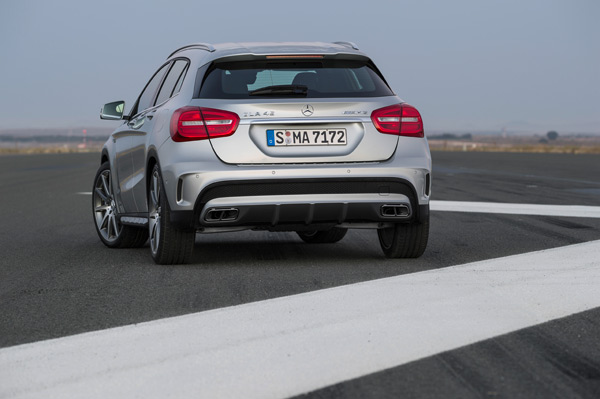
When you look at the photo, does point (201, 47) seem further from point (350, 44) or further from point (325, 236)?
point (325, 236)

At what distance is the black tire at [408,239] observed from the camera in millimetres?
8102

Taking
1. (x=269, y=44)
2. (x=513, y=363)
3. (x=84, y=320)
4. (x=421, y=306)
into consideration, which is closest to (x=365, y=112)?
(x=269, y=44)

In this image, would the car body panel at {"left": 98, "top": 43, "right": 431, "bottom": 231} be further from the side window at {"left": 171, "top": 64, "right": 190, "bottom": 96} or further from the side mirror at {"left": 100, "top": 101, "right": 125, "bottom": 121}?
the side mirror at {"left": 100, "top": 101, "right": 125, "bottom": 121}

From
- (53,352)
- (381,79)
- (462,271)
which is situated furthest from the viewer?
(381,79)

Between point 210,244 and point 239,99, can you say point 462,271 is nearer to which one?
point 239,99

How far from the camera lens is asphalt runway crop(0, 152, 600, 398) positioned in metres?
4.22

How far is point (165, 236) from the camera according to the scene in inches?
307

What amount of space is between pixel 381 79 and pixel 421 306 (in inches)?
102

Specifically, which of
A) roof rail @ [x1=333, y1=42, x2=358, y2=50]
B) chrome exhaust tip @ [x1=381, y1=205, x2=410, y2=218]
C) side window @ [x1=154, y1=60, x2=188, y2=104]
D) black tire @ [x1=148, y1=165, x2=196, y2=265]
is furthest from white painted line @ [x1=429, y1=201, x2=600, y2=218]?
black tire @ [x1=148, y1=165, x2=196, y2=265]

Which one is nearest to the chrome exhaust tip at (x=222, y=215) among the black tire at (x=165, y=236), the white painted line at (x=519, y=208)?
the black tire at (x=165, y=236)

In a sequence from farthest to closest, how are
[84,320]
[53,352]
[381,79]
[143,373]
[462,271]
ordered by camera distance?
[381,79], [462,271], [84,320], [53,352], [143,373]

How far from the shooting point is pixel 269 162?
24.3ft

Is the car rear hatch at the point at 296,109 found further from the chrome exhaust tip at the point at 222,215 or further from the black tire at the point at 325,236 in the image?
the black tire at the point at 325,236

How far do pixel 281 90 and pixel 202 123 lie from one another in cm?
63
